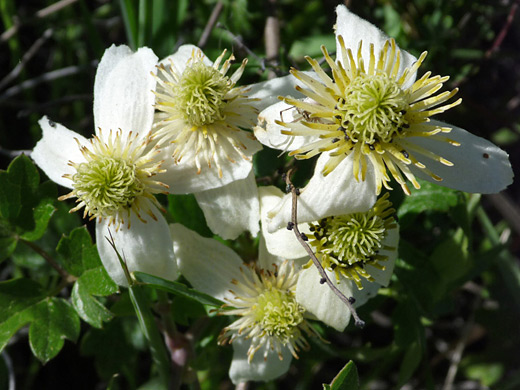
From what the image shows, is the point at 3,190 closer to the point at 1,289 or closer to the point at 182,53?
the point at 1,289

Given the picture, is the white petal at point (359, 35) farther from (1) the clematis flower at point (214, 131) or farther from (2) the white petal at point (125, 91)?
(2) the white petal at point (125, 91)

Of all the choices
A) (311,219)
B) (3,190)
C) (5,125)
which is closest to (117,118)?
(3,190)

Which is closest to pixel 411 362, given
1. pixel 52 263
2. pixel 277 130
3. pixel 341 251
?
pixel 341 251

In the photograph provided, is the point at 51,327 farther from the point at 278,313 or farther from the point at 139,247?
the point at 278,313

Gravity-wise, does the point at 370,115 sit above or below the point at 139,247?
above

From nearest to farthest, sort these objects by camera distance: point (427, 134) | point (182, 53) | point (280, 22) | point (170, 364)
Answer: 1. point (427, 134)
2. point (182, 53)
3. point (170, 364)
4. point (280, 22)

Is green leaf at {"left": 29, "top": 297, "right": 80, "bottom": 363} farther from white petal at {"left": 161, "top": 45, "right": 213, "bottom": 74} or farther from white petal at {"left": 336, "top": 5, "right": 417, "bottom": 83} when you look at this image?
white petal at {"left": 336, "top": 5, "right": 417, "bottom": 83}
